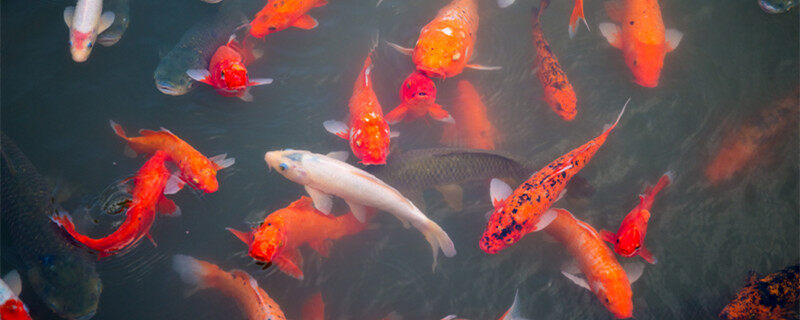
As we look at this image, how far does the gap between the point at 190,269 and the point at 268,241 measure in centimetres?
92

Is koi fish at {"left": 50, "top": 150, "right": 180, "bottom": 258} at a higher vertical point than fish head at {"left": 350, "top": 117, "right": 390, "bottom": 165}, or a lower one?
lower

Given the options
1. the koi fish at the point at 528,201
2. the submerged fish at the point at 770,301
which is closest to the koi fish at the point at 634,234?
the koi fish at the point at 528,201

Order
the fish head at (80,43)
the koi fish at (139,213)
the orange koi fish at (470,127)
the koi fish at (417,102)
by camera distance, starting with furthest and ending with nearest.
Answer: the orange koi fish at (470,127) → the fish head at (80,43) → the koi fish at (417,102) → the koi fish at (139,213)

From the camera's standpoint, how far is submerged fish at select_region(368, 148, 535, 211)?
397cm

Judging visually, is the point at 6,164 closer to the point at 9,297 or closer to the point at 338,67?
the point at 9,297

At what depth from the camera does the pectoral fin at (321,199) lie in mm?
3761

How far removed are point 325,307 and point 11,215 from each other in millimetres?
2781

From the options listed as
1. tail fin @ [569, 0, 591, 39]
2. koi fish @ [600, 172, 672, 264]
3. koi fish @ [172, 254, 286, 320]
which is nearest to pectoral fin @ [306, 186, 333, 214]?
koi fish @ [172, 254, 286, 320]

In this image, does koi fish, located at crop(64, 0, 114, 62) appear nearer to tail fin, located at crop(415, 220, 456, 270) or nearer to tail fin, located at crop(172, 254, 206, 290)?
tail fin, located at crop(172, 254, 206, 290)

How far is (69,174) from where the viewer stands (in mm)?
4188

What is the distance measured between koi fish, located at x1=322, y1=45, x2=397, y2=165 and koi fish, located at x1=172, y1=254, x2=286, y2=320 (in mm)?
1343

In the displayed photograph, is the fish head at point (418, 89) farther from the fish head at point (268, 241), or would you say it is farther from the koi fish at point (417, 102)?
the fish head at point (268, 241)

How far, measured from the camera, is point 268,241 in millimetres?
3510

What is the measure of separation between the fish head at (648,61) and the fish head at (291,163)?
3.23 m
